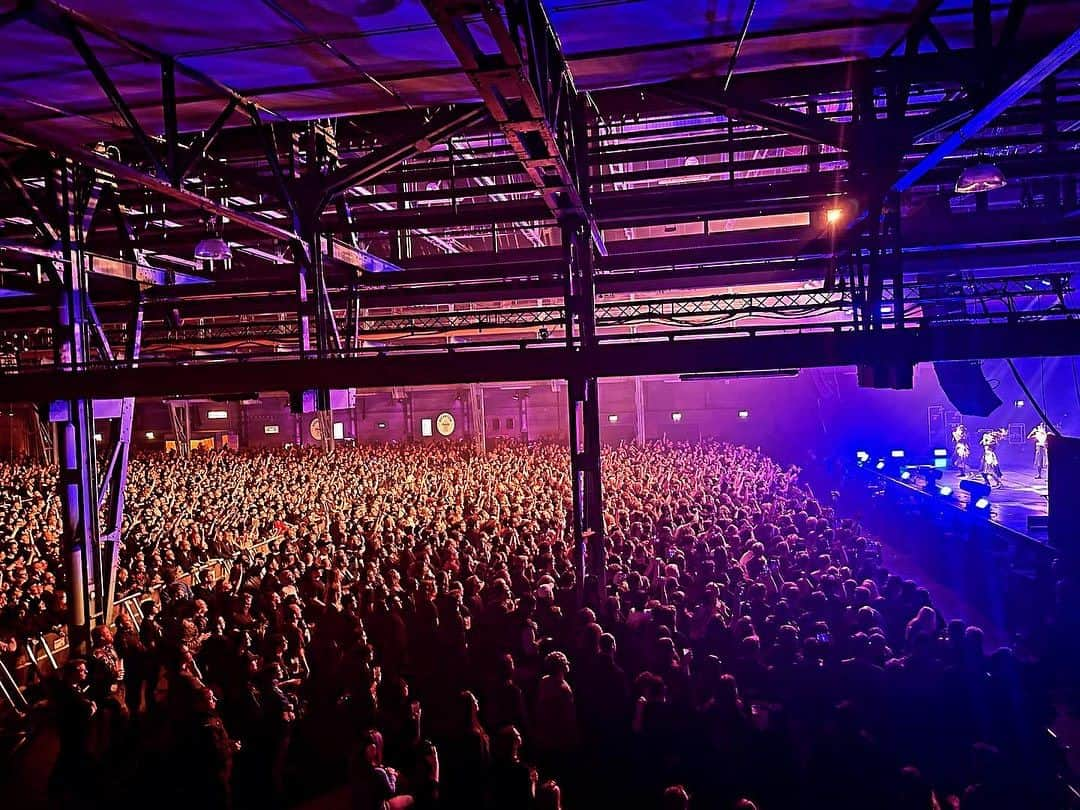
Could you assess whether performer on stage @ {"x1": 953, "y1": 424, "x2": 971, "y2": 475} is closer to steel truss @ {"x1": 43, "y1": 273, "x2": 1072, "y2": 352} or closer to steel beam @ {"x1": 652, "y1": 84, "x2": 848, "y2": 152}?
steel truss @ {"x1": 43, "y1": 273, "x2": 1072, "y2": 352}

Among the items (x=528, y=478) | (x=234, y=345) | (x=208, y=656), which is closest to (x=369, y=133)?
(x=208, y=656)

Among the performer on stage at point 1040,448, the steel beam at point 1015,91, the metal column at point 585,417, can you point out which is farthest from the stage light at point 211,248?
the performer on stage at point 1040,448

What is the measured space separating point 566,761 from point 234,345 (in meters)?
17.7

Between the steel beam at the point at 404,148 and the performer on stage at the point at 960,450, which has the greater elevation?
the steel beam at the point at 404,148

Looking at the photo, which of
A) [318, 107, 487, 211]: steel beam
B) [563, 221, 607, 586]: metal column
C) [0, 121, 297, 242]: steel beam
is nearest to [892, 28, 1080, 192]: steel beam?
[563, 221, 607, 586]: metal column

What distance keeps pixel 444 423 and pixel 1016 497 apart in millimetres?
21779

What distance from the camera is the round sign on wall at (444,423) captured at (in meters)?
32.3

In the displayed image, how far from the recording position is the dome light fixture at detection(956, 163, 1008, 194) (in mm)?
6137

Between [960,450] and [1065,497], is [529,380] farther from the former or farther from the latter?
[960,450]

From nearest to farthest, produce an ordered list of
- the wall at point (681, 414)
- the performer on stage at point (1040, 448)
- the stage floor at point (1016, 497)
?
the stage floor at point (1016, 497) < the performer on stage at point (1040, 448) < the wall at point (681, 414)

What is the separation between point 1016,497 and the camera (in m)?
16.3

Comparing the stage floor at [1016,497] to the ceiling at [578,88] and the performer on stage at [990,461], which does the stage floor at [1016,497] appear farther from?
the ceiling at [578,88]

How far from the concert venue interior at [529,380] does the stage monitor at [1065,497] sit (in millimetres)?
53

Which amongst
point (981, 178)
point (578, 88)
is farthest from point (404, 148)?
point (981, 178)
